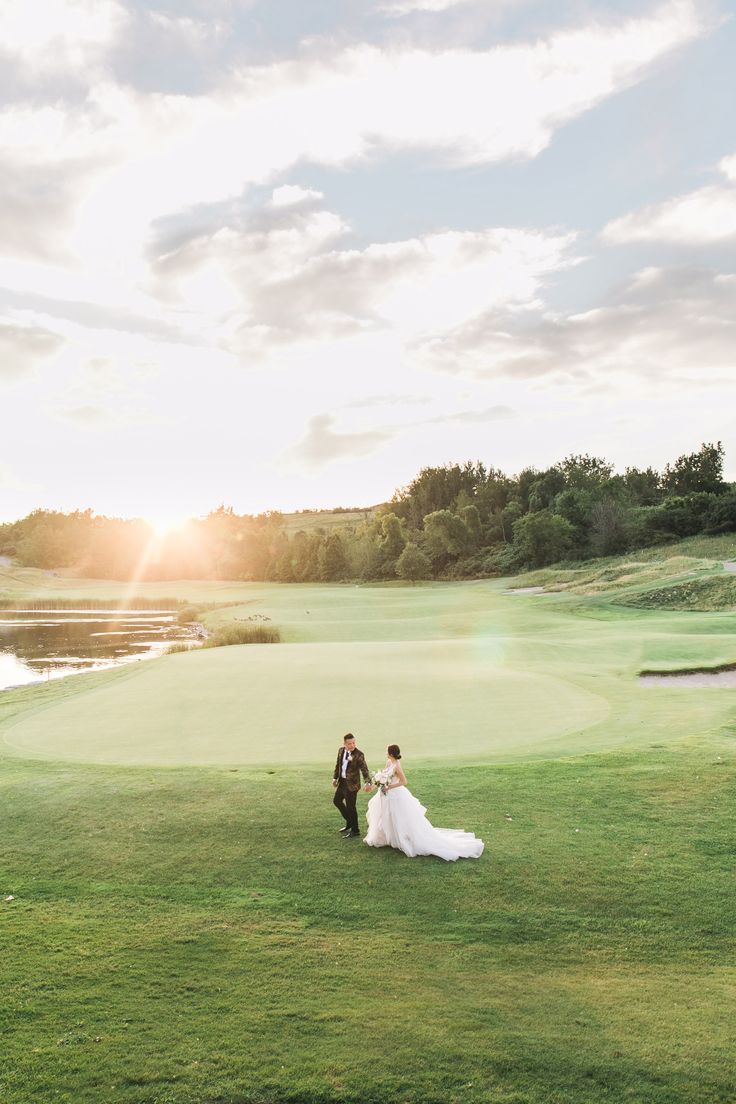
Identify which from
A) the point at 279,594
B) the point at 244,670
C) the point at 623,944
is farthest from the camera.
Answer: the point at 279,594

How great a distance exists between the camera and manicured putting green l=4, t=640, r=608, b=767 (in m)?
15.7

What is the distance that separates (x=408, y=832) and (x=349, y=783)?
1.22m

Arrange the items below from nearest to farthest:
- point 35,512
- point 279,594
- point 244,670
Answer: point 244,670 < point 279,594 < point 35,512

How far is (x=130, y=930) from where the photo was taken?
321 inches

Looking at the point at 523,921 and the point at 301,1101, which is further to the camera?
the point at 523,921

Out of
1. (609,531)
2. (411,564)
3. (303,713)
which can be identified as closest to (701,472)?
(609,531)

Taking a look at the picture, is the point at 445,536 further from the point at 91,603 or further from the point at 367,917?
the point at 367,917

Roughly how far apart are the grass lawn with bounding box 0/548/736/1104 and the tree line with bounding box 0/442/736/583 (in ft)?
247

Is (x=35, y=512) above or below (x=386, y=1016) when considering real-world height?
above

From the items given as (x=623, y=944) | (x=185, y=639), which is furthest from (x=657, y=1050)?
(x=185, y=639)

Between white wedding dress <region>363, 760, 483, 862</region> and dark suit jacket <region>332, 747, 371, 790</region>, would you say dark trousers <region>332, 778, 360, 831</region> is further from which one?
white wedding dress <region>363, 760, 483, 862</region>

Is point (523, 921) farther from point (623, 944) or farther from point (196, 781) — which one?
point (196, 781)

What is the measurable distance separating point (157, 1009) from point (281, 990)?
1163 mm

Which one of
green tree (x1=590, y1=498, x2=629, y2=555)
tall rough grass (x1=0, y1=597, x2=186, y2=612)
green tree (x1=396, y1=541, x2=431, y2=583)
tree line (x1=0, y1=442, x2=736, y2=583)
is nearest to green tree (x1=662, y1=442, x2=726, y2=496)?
tree line (x1=0, y1=442, x2=736, y2=583)
